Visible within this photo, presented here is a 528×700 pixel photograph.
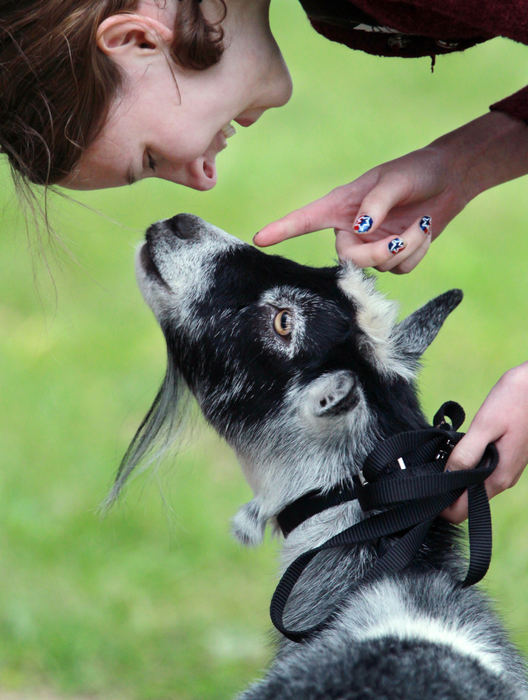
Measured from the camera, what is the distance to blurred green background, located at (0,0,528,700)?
4.14 meters

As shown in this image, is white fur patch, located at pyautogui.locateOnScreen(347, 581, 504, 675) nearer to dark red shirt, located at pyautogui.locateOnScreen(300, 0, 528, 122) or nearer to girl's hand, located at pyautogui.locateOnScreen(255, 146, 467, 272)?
girl's hand, located at pyautogui.locateOnScreen(255, 146, 467, 272)

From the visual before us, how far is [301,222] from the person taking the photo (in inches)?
112

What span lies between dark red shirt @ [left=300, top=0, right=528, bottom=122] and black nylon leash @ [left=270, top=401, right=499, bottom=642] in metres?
0.99

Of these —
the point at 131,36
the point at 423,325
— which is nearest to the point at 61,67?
the point at 131,36

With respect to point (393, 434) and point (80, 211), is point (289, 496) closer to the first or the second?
point (393, 434)

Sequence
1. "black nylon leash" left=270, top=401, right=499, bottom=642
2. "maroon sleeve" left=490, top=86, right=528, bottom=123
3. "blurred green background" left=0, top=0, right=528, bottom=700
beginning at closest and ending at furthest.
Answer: "black nylon leash" left=270, top=401, right=499, bottom=642
"maroon sleeve" left=490, top=86, right=528, bottom=123
"blurred green background" left=0, top=0, right=528, bottom=700

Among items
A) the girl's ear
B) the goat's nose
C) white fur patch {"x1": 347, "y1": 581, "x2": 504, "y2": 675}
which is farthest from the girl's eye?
white fur patch {"x1": 347, "y1": 581, "x2": 504, "y2": 675}

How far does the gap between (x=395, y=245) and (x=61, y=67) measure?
98 cm

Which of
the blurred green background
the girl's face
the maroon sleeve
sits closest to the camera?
the girl's face

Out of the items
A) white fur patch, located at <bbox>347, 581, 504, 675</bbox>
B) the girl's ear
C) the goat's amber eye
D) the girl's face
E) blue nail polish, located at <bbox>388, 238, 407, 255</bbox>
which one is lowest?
white fur patch, located at <bbox>347, 581, 504, 675</bbox>

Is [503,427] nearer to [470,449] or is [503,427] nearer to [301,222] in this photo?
[470,449]

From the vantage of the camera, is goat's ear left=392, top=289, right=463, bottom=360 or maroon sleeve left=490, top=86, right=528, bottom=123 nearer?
goat's ear left=392, top=289, right=463, bottom=360

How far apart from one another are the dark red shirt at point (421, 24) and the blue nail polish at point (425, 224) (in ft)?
1.50

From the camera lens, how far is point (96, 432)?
222 inches
